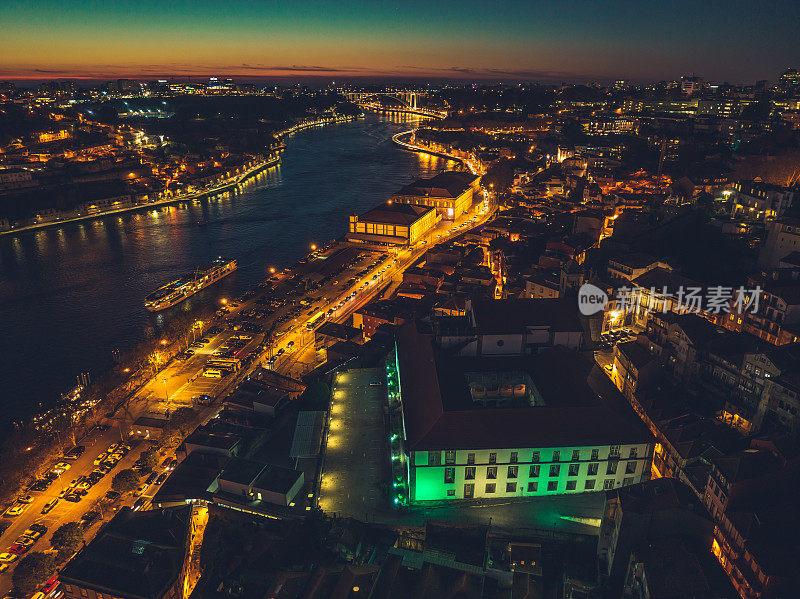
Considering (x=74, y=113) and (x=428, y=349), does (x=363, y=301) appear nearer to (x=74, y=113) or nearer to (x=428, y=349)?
(x=428, y=349)

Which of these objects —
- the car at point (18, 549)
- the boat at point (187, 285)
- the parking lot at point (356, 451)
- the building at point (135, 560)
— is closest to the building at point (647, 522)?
the parking lot at point (356, 451)

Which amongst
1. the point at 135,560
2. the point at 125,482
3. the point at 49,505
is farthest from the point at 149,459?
the point at 135,560

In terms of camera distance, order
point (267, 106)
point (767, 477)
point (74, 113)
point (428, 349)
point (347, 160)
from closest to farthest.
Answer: point (767, 477) < point (428, 349) < point (347, 160) < point (74, 113) < point (267, 106)

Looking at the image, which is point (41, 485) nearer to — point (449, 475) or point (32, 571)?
point (32, 571)

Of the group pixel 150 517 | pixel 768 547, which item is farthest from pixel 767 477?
pixel 150 517

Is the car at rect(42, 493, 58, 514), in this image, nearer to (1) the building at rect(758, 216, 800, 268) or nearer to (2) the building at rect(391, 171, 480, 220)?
(1) the building at rect(758, 216, 800, 268)

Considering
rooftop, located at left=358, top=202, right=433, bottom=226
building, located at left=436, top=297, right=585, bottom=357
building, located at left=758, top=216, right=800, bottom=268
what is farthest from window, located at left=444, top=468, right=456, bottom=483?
rooftop, located at left=358, top=202, right=433, bottom=226
